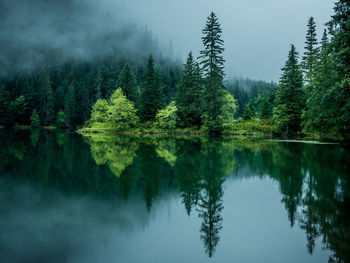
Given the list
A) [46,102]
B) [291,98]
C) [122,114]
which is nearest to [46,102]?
[46,102]

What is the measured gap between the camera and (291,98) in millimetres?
37156

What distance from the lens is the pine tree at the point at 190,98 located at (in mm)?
44531

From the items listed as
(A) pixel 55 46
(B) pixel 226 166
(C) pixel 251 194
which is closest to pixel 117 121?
(B) pixel 226 166

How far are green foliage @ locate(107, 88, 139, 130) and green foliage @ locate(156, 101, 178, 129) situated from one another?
5.53m

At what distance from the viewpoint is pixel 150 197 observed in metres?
6.62

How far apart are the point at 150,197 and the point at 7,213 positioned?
3.20 metres

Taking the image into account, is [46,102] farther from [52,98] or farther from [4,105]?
[4,105]

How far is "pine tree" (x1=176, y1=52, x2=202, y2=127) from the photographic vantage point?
44531mm

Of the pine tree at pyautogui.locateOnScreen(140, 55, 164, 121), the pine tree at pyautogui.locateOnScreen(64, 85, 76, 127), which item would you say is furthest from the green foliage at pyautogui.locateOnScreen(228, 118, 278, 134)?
the pine tree at pyautogui.locateOnScreen(64, 85, 76, 127)

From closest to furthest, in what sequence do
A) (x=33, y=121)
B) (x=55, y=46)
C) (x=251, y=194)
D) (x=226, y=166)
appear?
1. (x=251, y=194)
2. (x=226, y=166)
3. (x=33, y=121)
4. (x=55, y=46)

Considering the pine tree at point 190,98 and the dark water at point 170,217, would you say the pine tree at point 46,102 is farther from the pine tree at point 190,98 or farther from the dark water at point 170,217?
the dark water at point 170,217

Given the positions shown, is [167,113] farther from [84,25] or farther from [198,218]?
[84,25]

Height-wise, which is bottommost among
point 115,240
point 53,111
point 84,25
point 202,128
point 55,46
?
point 115,240

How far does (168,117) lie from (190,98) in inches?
232
